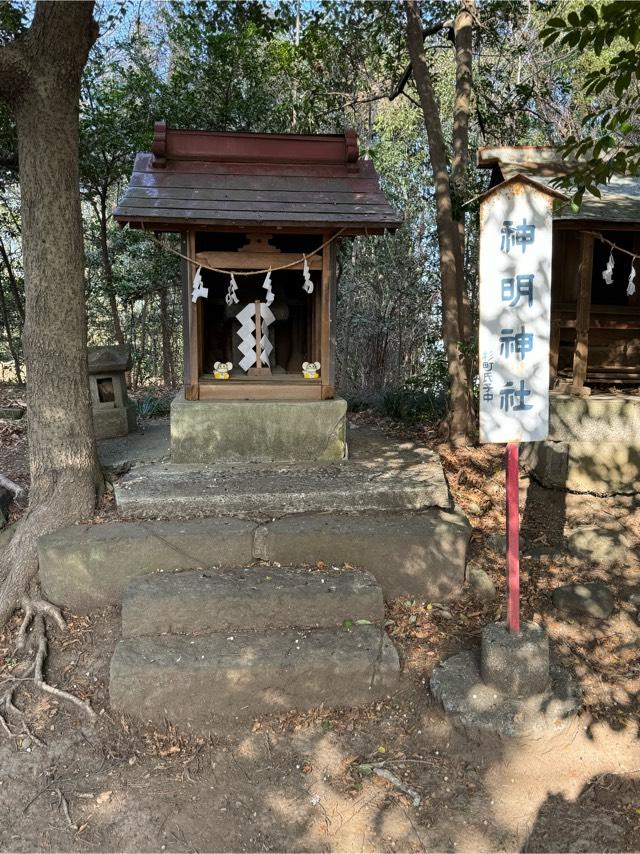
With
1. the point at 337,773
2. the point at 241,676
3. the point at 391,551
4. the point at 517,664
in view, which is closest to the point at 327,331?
the point at 391,551

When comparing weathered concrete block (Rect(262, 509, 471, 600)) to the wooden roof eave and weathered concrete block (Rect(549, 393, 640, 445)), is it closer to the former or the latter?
weathered concrete block (Rect(549, 393, 640, 445))

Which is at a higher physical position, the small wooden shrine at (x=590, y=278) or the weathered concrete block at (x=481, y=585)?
the small wooden shrine at (x=590, y=278)

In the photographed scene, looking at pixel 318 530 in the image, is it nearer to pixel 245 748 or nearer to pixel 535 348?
pixel 245 748

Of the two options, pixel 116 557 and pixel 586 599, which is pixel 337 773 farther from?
pixel 586 599

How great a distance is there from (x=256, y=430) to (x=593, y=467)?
11.0 ft

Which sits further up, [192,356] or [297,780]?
[192,356]

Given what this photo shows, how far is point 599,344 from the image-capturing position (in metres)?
7.38

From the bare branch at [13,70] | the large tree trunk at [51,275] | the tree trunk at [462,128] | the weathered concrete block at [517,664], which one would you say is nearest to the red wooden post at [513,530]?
the weathered concrete block at [517,664]

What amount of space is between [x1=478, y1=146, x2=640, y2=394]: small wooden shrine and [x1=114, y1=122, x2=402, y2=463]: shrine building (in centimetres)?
192

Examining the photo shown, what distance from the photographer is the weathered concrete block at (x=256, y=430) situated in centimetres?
592

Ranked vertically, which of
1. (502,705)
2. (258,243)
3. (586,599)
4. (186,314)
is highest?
(258,243)

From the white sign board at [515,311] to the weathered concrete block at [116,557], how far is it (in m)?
2.10

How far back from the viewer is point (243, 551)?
4.68 metres

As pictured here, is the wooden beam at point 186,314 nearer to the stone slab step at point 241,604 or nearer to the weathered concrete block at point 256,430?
the weathered concrete block at point 256,430
